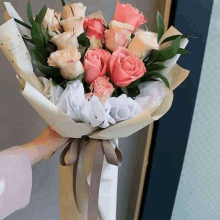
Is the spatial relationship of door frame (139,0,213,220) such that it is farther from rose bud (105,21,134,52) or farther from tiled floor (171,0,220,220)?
rose bud (105,21,134,52)

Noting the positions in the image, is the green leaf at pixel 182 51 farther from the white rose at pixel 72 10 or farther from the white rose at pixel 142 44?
the white rose at pixel 72 10

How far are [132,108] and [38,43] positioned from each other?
30cm

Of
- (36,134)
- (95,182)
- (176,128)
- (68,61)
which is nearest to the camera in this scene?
(68,61)

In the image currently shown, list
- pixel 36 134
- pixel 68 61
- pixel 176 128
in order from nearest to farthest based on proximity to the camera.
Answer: pixel 68 61 → pixel 176 128 → pixel 36 134

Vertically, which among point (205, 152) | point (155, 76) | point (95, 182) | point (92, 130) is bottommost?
point (205, 152)

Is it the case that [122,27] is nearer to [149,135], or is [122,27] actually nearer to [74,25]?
[74,25]

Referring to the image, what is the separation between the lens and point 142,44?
71 centimetres

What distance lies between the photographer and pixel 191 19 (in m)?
0.90

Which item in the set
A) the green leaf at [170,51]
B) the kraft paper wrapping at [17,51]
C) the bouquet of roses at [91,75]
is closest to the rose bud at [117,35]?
the bouquet of roses at [91,75]

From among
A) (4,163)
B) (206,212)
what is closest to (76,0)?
(4,163)

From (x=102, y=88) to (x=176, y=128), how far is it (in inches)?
18.7

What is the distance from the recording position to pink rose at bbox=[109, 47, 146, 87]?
677 millimetres

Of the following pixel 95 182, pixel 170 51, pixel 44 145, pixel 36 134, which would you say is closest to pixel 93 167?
pixel 95 182

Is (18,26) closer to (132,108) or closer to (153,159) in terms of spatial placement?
(132,108)
